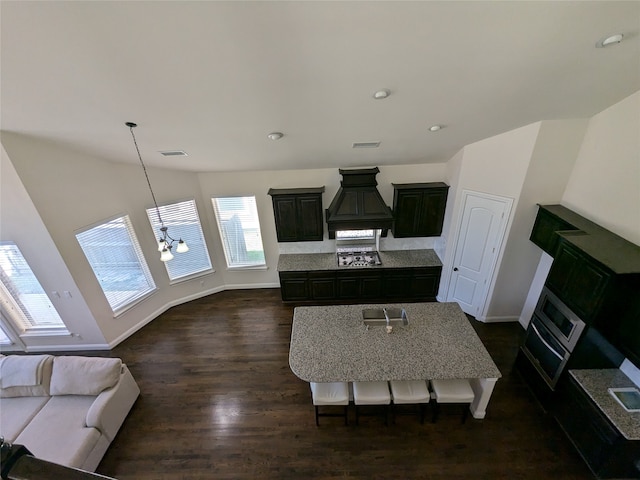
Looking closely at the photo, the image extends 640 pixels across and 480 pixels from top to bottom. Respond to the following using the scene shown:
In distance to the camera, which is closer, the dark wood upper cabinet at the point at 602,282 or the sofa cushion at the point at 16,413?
the dark wood upper cabinet at the point at 602,282

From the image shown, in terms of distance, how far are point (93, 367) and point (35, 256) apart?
193 cm

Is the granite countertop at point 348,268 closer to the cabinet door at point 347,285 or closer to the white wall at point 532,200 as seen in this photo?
the cabinet door at point 347,285

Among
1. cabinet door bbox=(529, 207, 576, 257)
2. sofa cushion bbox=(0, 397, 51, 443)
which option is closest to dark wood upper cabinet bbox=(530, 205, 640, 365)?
cabinet door bbox=(529, 207, 576, 257)

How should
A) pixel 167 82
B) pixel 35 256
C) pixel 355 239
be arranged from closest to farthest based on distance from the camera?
pixel 167 82
pixel 35 256
pixel 355 239

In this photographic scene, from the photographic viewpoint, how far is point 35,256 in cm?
398

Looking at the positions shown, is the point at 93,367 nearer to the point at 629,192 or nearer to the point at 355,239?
the point at 355,239

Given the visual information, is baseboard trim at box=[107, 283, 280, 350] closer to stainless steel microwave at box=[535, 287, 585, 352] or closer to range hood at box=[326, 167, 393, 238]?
range hood at box=[326, 167, 393, 238]

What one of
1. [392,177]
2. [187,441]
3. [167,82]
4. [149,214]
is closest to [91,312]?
[149,214]

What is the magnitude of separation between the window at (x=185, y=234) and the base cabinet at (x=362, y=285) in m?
1.88

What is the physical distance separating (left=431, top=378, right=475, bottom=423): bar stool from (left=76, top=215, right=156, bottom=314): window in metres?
5.17

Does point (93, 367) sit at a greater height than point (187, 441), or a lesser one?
A: greater

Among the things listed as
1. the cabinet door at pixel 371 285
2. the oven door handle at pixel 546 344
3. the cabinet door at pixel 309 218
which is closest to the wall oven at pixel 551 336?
the oven door handle at pixel 546 344

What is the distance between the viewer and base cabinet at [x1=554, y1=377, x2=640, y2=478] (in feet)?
8.48

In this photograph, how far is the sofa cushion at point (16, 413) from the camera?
10.4 ft
